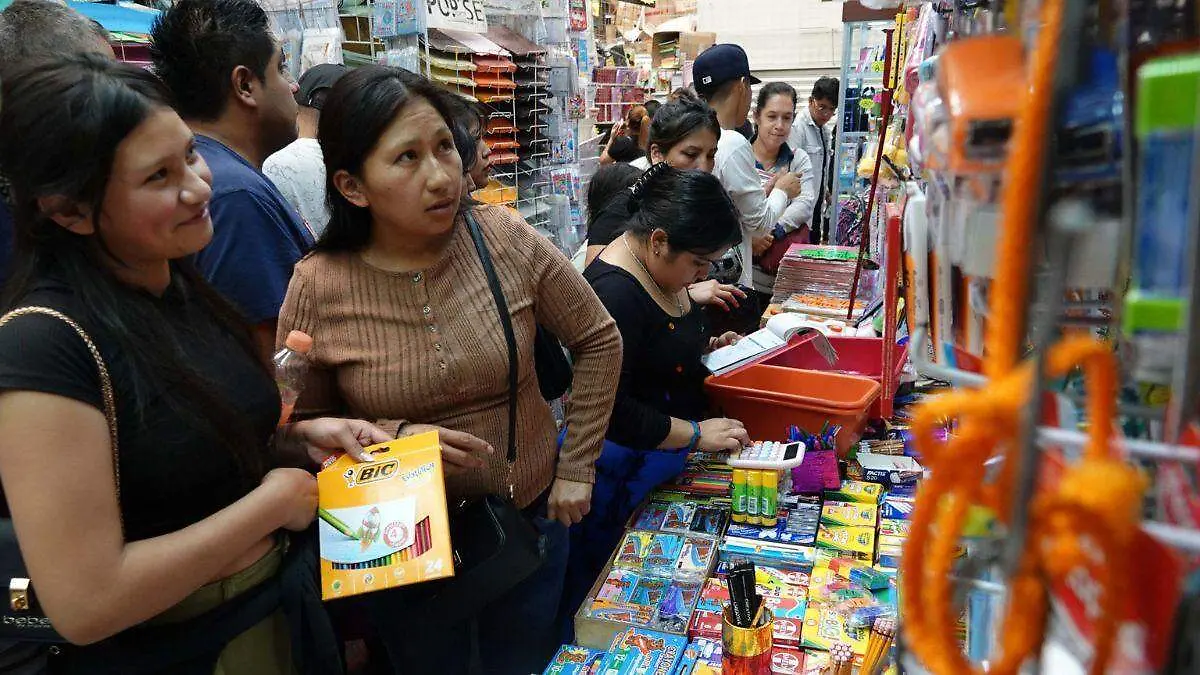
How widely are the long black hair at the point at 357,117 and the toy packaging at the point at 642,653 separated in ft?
3.06

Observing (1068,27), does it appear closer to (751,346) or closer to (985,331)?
(985,331)

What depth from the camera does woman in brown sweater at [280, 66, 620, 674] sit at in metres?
1.49

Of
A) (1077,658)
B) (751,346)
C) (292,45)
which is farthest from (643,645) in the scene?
(292,45)

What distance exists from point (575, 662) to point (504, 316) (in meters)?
0.67

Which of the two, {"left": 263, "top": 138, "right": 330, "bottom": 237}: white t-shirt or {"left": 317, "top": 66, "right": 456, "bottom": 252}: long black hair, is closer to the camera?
{"left": 317, "top": 66, "right": 456, "bottom": 252}: long black hair

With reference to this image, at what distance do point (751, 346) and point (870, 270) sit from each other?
135cm

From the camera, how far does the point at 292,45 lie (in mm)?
3318

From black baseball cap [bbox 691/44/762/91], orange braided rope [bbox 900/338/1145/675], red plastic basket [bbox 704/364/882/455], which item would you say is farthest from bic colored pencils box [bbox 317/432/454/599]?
black baseball cap [bbox 691/44/762/91]

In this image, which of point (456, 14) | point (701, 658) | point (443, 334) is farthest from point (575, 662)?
point (456, 14)

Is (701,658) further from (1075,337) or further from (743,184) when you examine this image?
(743,184)

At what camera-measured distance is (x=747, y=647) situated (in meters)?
1.17

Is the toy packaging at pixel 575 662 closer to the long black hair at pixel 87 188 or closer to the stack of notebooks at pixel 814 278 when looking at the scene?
the long black hair at pixel 87 188

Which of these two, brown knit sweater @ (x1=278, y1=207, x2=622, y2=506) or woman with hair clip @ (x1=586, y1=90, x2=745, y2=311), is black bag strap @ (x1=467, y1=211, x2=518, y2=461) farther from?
woman with hair clip @ (x1=586, y1=90, x2=745, y2=311)

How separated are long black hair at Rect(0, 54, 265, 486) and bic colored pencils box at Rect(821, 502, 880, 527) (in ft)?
4.20
